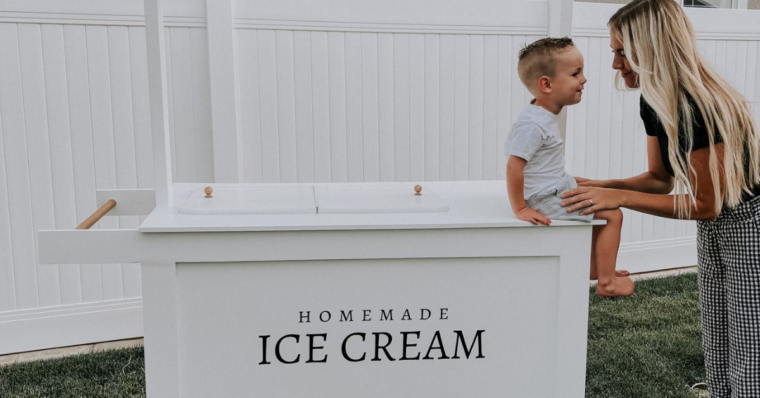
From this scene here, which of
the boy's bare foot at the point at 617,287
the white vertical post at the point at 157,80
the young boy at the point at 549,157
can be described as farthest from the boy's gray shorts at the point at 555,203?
the white vertical post at the point at 157,80

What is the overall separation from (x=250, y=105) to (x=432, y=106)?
894mm

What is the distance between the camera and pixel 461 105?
370cm

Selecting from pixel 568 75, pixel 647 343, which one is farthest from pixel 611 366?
pixel 568 75

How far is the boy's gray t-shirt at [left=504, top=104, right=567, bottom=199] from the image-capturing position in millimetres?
1732

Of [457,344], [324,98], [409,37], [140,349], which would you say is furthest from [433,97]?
[457,344]

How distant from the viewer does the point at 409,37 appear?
3557 mm

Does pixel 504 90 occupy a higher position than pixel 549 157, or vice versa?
pixel 504 90

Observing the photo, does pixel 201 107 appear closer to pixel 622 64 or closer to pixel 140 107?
pixel 140 107

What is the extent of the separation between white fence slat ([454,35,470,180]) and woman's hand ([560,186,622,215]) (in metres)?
2.01

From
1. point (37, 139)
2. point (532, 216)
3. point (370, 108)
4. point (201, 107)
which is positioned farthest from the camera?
point (370, 108)

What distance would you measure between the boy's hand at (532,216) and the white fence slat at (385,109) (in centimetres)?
194

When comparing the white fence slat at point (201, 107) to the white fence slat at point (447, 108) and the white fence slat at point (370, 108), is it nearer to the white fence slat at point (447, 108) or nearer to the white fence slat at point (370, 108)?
the white fence slat at point (370, 108)

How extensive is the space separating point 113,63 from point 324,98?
94 centimetres

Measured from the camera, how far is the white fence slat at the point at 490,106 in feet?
12.1
